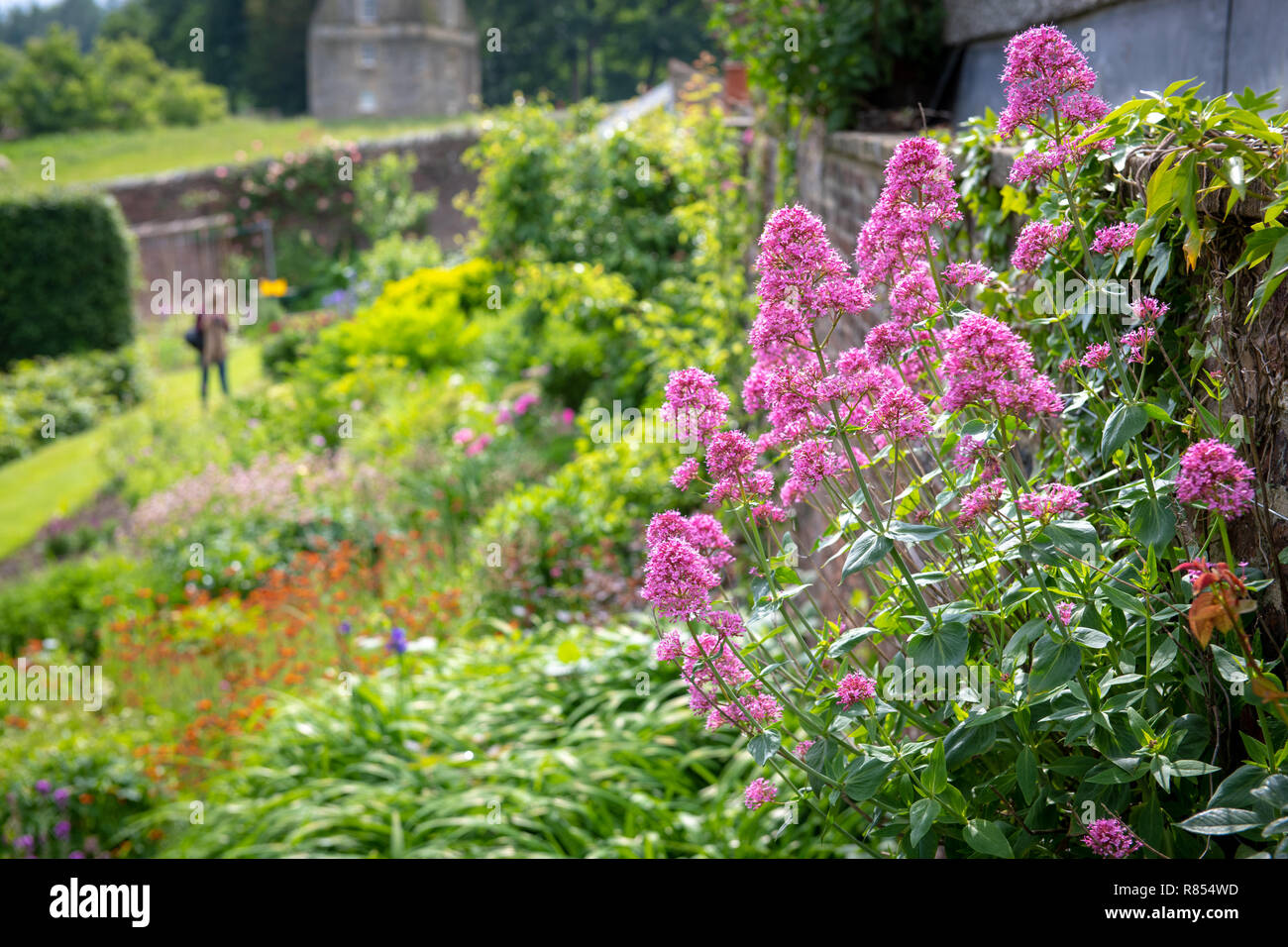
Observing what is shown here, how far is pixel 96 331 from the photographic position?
13781 millimetres

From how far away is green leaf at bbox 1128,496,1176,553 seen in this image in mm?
1124

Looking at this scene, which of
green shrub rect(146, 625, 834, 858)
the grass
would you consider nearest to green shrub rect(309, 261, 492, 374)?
green shrub rect(146, 625, 834, 858)

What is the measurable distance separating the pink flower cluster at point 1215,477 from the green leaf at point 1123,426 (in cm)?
10

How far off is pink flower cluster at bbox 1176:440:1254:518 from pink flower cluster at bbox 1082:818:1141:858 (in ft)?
1.35

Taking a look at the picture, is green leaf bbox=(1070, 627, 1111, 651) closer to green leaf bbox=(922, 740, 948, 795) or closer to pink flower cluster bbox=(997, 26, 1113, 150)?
green leaf bbox=(922, 740, 948, 795)

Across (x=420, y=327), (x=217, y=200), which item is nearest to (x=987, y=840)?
(x=420, y=327)

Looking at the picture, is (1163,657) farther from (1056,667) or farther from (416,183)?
(416,183)

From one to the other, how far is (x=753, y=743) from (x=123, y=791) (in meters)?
3.40

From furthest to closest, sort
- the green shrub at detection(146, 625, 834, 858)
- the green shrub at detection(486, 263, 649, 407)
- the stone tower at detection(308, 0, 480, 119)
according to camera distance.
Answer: the stone tower at detection(308, 0, 480, 119) < the green shrub at detection(486, 263, 649, 407) < the green shrub at detection(146, 625, 834, 858)

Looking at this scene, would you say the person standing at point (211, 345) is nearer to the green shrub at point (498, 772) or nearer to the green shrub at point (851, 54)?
the green shrub at point (498, 772)

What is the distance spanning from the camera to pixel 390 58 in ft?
104

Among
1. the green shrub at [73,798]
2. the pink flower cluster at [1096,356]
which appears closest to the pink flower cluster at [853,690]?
the pink flower cluster at [1096,356]

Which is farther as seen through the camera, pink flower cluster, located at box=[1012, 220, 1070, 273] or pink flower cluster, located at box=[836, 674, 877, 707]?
pink flower cluster, located at box=[1012, 220, 1070, 273]
